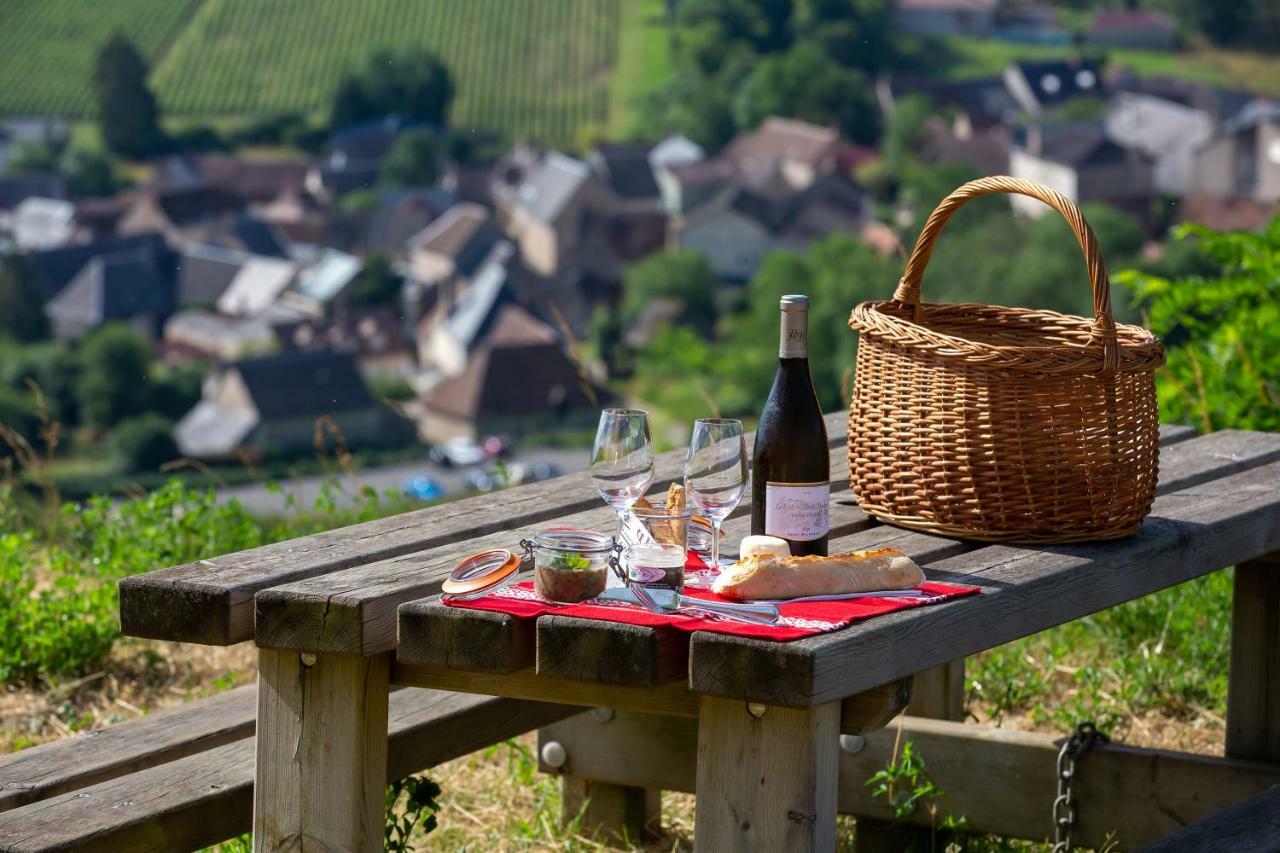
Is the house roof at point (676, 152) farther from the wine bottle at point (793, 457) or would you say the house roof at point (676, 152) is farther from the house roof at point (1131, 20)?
the wine bottle at point (793, 457)

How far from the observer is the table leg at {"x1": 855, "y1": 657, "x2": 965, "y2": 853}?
236 centimetres

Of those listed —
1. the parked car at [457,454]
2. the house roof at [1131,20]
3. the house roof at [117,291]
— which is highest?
the house roof at [1131,20]

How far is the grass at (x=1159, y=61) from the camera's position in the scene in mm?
58062

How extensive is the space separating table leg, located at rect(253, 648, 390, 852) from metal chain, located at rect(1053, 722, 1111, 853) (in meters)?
1.05

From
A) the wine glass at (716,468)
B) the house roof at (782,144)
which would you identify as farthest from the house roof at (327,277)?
the wine glass at (716,468)

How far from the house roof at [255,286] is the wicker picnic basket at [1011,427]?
1910 inches

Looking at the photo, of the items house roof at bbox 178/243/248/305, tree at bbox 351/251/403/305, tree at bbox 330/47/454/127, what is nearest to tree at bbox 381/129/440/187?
tree at bbox 330/47/454/127

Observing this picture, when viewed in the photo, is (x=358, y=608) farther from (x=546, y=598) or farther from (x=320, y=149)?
(x=320, y=149)

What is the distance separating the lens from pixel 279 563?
158cm

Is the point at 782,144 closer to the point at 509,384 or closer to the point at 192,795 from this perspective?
the point at 509,384

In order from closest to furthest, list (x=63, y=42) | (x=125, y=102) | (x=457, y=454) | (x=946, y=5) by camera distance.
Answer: (x=457, y=454)
(x=125, y=102)
(x=63, y=42)
(x=946, y=5)

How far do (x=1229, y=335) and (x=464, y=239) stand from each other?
47.8 meters

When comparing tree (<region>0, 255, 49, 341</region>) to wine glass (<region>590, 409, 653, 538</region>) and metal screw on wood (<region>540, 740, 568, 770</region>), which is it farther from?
wine glass (<region>590, 409, 653, 538</region>)

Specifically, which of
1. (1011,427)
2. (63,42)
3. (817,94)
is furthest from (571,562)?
(63,42)
